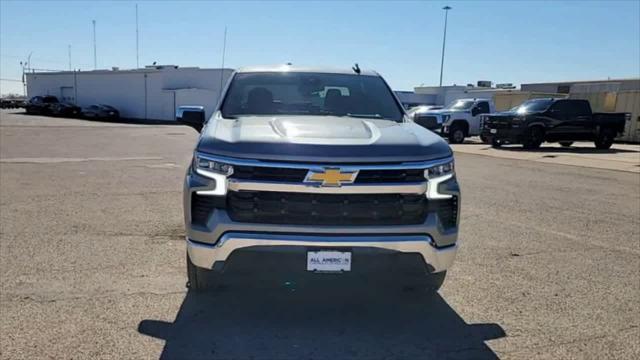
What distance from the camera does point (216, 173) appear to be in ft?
11.3

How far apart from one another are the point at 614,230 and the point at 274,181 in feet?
18.5

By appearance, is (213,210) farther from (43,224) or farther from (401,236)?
(43,224)

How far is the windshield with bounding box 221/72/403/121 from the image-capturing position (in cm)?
475

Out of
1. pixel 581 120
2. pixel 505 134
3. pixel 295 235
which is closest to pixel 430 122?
pixel 295 235

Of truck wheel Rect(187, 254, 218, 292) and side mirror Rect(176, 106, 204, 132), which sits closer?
truck wheel Rect(187, 254, 218, 292)

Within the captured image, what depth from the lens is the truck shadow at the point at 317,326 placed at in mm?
3438

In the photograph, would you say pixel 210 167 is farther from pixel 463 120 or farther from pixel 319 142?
pixel 463 120

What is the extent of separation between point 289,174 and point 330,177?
0.26m

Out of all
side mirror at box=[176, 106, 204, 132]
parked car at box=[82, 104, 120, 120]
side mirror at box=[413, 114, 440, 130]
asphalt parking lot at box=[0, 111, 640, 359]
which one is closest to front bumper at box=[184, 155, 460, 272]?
asphalt parking lot at box=[0, 111, 640, 359]

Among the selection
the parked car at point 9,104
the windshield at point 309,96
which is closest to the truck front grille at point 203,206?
the windshield at point 309,96

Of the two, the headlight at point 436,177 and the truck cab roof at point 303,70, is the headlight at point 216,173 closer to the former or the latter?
the headlight at point 436,177

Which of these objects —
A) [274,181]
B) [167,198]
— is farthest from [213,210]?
[167,198]

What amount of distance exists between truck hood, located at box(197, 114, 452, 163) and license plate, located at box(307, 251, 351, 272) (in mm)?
583

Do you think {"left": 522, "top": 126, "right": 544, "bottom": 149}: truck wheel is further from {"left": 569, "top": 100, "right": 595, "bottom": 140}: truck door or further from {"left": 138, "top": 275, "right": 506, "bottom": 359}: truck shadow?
{"left": 138, "top": 275, "right": 506, "bottom": 359}: truck shadow
